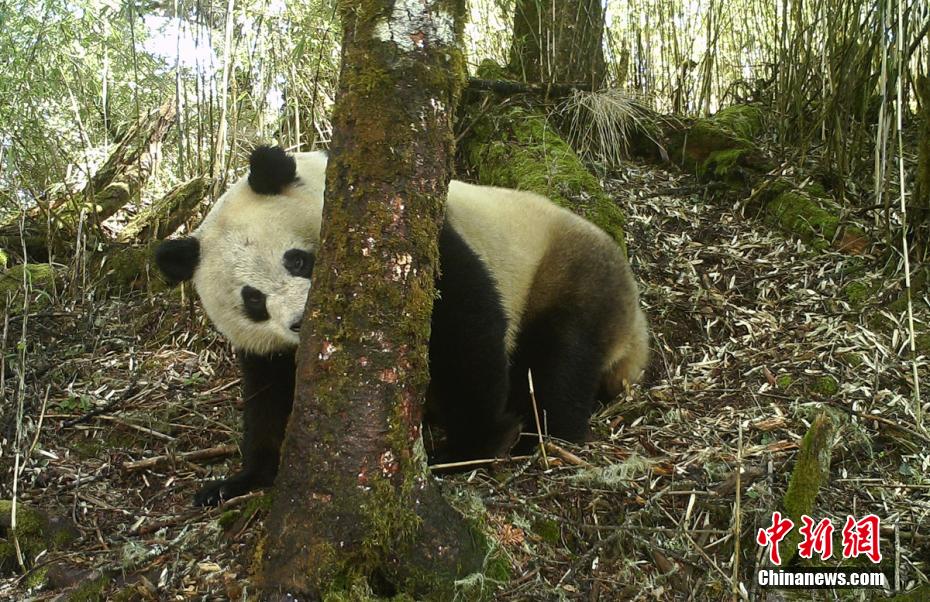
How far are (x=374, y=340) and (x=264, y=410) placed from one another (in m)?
1.83

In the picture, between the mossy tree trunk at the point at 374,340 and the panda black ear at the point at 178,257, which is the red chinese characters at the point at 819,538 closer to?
the mossy tree trunk at the point at 374,340

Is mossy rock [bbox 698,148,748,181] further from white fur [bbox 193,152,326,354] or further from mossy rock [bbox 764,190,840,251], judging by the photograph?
white fur [bbox 193,152,326,354]

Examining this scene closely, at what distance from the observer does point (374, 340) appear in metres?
2.64

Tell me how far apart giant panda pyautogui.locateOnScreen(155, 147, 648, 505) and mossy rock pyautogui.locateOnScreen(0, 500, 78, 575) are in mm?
588

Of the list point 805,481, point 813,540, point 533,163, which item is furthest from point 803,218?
point 813,540

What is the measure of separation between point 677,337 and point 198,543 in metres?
3.53

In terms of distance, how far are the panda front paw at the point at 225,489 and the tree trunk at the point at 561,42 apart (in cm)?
493

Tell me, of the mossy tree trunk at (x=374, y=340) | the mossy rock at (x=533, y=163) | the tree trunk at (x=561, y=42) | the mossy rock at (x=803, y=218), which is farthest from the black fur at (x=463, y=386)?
the tree trunk at (x=561, y=42)

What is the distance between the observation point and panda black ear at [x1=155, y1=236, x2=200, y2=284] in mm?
4051

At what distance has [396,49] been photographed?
2709 millimetres

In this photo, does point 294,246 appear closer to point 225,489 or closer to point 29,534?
point 225,489

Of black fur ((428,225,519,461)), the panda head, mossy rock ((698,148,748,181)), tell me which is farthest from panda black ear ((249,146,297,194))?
mossy rock ((698,148,748,181))

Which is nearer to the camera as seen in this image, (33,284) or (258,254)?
(258,254)

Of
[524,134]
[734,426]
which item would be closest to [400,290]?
[734,426]
